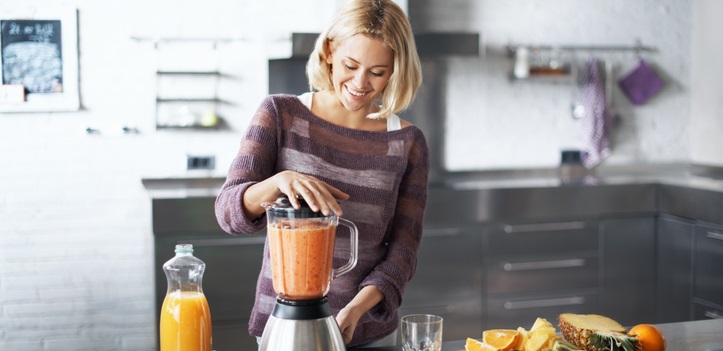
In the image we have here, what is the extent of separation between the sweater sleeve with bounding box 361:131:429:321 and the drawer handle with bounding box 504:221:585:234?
1.89 meters

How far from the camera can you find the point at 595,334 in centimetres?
148

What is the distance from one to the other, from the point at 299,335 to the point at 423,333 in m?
A: 0.24

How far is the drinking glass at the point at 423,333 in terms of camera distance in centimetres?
144

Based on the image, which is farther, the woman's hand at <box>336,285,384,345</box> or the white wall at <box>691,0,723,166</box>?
the white wall at <box>691,0,723,166</box>

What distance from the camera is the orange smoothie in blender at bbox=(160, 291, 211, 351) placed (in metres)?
1.36

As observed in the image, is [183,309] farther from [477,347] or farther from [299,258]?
[477,347]

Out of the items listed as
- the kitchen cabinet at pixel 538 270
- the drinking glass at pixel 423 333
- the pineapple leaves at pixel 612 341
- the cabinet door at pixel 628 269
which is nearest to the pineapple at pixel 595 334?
the pineapple leaves at pixel 612 341

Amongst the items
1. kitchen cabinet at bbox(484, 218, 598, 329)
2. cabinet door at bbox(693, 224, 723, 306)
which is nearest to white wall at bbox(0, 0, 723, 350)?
kitchen cabinet at bbox(484, 218, 598, 329)

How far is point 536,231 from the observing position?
12.4ft

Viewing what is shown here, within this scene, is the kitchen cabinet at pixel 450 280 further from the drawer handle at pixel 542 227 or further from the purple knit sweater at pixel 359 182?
the purple knit sweater at pixel 359 182

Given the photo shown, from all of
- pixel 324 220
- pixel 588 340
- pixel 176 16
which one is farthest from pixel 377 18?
pixel 176 16

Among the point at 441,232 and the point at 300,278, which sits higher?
the point at 300,278

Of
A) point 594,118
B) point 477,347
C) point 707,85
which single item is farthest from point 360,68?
point 707,85

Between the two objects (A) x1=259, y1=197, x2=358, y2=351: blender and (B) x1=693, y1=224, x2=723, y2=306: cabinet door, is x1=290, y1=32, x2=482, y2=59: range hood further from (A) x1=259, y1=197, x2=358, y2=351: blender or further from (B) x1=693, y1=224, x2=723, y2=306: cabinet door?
(A) x1=259, y1=197, x2=358, y2=351: blender
